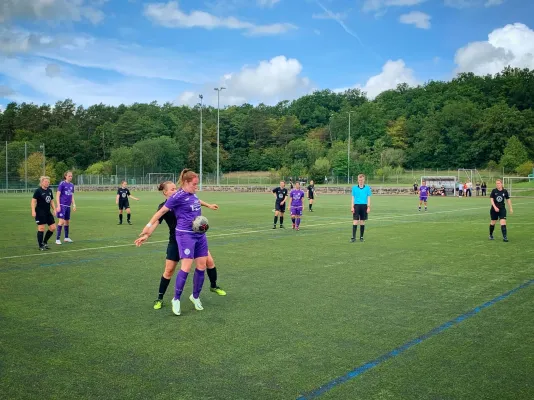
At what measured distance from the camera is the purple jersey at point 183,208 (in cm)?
693

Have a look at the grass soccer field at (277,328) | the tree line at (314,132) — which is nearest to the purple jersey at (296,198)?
the grass soccer field at (277,328)

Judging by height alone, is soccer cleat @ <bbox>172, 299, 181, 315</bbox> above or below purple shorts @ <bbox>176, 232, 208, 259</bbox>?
below

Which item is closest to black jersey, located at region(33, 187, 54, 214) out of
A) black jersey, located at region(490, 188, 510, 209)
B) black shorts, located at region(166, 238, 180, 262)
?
black shorts, located at region(166, 238, 180, 262)

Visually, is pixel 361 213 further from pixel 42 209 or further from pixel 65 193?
pixel 42 209

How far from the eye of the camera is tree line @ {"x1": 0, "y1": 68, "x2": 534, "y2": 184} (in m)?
91.9

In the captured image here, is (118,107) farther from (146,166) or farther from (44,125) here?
(146,166)

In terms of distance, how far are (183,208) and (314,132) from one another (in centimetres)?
11774

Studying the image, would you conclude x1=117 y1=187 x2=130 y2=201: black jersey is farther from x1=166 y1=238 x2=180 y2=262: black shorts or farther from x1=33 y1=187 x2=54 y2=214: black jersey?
x1=166 y1=238 x2=180 y2=262: black shorts

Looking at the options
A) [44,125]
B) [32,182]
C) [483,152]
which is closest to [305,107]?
[483,152]

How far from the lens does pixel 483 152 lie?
311 feet

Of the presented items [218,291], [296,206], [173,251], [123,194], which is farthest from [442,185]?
[173,251]

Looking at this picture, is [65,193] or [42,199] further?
[65,193]

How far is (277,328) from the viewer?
6.16 m

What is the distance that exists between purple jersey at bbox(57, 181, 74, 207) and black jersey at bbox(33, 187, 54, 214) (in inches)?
55.4
